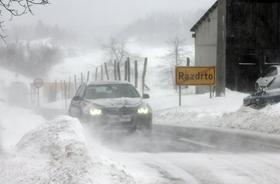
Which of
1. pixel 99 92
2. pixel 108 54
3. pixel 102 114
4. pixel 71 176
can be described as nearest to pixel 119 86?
pixel 99 92

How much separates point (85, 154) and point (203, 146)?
540cm

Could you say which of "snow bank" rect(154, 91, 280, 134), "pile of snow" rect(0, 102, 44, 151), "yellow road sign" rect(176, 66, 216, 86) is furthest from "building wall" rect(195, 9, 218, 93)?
"pile of snow" rect(0, 102, 44, 151)

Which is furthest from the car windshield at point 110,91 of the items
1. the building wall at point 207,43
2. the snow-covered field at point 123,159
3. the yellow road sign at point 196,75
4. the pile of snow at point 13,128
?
the building wall at point 207,43

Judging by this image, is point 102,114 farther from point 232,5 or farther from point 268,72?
point 232,5

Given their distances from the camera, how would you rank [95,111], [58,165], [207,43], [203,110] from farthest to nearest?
1. [207,43]
2. [203,110]
3. [95,111]
4. [58,165]

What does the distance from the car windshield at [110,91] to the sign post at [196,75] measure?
10.4m

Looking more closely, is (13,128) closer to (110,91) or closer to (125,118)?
(110,91)

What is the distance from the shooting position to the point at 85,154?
8234 millimetres

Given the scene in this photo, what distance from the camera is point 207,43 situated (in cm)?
4319

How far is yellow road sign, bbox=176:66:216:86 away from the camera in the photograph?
27500 mm

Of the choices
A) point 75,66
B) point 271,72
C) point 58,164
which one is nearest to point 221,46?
point 271,72

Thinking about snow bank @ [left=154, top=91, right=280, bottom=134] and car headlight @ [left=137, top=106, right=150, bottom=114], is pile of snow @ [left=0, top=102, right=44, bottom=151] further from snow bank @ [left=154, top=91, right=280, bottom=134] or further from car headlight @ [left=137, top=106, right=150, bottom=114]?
snow bank @ [left=154, top=91, right=280, bottom=134]

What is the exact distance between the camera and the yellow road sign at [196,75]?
2750 centimetres

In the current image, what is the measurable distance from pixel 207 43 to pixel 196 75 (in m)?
15.9
